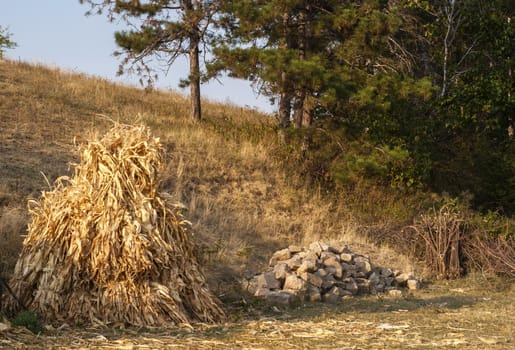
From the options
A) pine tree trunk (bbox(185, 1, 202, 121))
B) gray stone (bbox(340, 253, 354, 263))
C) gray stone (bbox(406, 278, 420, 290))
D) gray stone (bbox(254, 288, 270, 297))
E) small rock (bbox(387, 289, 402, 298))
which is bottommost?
small rock (bbox(387, 289, 402, 298))

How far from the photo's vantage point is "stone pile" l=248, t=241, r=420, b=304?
1110 cm

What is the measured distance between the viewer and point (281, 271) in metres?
11.5

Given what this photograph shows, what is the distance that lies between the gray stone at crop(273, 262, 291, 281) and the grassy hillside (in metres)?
0.83

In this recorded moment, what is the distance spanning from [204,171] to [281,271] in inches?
240

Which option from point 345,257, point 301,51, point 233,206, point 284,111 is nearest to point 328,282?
point 345,257

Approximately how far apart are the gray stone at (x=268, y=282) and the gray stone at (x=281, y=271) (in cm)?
8

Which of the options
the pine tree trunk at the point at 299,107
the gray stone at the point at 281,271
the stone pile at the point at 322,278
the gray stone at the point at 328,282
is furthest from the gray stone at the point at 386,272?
the pine tree trunk at the point at 299,107

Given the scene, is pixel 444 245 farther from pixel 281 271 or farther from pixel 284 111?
pixel 284 111

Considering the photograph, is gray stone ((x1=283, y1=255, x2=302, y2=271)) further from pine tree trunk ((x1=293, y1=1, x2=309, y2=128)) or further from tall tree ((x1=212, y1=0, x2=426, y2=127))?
pine tree trunk ((x1=293, y1=1, x2=309, y2=128))

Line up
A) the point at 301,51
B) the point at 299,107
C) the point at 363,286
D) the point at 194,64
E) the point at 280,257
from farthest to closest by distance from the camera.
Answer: the point at 194,64, the point at 301,51, the point at 299,107, the point at 280,257, the point at 363,286

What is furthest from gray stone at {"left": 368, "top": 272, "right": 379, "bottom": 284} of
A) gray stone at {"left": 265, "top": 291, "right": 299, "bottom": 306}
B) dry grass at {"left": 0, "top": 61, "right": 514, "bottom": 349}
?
gray stone at {"left": 265, "top": 291, "right": 299, "bottom": 306}

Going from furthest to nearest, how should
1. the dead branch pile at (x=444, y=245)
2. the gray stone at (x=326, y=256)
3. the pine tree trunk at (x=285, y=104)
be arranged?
the pine tree trunk at (x=285, y=104) < the dead branch pile at (x=444, y=245) < the gray stone at (x=326, y=256)

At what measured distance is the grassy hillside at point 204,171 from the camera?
13320 mm

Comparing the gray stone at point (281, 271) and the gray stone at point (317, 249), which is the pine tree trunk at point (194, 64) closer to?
the gray stone at point (317, 249)
